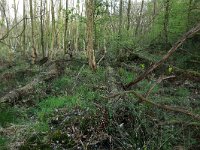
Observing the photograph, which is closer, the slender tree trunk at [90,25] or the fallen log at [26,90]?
the fallen log at [26,90]

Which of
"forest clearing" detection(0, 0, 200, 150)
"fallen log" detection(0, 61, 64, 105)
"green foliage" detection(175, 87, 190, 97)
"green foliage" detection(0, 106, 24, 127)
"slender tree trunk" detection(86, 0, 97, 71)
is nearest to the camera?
"forest clearing" detection(0, 0, 200, 150)

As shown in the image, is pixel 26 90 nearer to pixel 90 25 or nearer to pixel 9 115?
pixel 9 115

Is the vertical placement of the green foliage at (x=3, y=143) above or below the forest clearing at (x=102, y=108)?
below

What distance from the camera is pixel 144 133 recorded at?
19.7 ft

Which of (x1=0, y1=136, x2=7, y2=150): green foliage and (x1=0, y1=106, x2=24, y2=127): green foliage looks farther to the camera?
(x1=0, y1=106, x2=24, y2=127): green foliage

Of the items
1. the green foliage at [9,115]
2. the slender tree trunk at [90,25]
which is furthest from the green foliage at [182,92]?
the green foliage at [9,115]

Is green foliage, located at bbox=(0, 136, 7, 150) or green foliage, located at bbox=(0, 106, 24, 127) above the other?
green foliage, located at bbox=(0, 136, 7, 150)

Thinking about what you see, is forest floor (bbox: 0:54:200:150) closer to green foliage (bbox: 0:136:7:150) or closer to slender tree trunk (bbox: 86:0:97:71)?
green foliage (bbox: 0:136:7:150)

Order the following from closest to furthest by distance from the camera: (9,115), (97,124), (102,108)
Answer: (97,124)
(102,108)
(9,115)

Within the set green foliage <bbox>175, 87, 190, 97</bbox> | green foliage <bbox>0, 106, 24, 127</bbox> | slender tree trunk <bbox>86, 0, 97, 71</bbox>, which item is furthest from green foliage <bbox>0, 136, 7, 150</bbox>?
slender tree trunk <bbox>86, 0, 97, 71</bbox>

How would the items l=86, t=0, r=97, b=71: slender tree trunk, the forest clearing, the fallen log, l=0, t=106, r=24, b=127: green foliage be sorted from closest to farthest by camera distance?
the forest clearing → l=0, t=106, r=24, b=127: green foliage → the fallen log → l=86, t=0, r=97, b=71: slender tree trunk

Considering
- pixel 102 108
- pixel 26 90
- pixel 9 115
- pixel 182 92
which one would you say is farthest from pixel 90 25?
pixel 102 108

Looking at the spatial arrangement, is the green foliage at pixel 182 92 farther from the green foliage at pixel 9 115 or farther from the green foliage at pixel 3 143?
the green foliage at pixel 3 143

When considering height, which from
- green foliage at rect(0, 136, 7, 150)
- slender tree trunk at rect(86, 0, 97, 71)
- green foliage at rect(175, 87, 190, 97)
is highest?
slender tree trunk at rect(86, 0, 97, 71)
